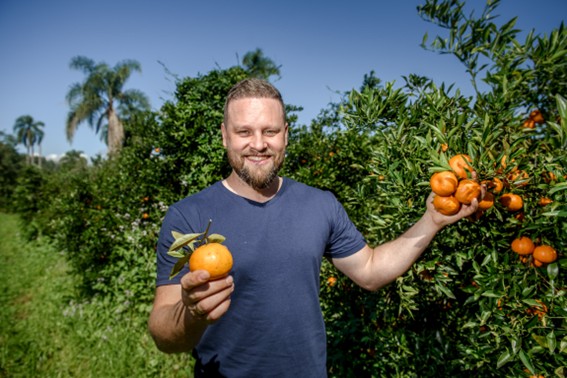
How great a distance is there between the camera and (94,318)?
4566 millimetres

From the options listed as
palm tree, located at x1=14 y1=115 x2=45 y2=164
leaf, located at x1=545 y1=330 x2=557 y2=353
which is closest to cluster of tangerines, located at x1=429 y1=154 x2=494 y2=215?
leaf, located at x1=545 y1=330 x2=557 y2=353

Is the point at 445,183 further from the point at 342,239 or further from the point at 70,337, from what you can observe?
the point at 70,337

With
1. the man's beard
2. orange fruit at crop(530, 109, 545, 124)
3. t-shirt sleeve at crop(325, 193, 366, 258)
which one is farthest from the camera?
orange fruit at crop(530, 109, 545, 124)

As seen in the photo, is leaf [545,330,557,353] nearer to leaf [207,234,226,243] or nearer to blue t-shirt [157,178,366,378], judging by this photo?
blue t-shirt [157,178,366,378]

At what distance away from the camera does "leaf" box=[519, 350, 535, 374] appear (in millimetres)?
1181

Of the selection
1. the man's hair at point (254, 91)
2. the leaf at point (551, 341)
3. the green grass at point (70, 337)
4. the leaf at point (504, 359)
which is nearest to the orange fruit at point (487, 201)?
the leaf at point (551, 341)

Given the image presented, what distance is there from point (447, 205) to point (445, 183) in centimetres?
11

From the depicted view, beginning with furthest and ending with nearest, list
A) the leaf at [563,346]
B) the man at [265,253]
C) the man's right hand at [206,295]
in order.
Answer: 1. the man at [265,253]
2. the leaf at [563,346]
3. the man's right hand at [206,295]

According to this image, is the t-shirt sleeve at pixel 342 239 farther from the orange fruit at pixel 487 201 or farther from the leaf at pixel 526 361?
the leaf at pixel 526 361

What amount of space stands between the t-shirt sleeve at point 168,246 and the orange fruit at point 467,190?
4.15 ft

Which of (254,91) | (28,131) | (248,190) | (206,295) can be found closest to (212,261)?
(206,295)

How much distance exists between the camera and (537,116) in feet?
7.17

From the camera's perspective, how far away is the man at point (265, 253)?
1.51m

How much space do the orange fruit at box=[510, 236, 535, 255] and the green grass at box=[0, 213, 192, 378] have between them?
3.56 metres
